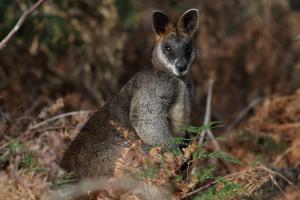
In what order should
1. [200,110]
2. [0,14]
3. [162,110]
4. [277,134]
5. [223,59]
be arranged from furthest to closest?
[223,59] < [200,110] < [0,14] < [277,134] < [162,110]

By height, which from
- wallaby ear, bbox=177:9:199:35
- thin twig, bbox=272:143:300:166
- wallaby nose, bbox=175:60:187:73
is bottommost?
thin twig, bbox=272:143:300:166

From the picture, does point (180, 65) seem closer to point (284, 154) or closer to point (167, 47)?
point (167, 47)

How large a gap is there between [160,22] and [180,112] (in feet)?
2.89

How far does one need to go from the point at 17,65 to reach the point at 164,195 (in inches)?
203

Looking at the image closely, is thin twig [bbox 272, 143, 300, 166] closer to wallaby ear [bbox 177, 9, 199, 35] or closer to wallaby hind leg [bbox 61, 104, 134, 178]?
wallaby ear [bbox 177, 9, 199, 35]

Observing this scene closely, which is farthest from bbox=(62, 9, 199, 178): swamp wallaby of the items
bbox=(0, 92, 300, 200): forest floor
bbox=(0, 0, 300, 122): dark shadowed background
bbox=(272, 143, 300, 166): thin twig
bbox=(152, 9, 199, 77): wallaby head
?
bbox=(0, 0, 300, 122): dark shadowed background

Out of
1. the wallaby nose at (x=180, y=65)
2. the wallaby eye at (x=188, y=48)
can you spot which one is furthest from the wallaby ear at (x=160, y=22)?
the wallaby nose at (x=180, y=65)

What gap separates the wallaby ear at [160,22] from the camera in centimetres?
602

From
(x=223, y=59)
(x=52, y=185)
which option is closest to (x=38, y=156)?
(x=52, y=185)

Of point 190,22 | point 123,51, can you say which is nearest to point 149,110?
point 190,22

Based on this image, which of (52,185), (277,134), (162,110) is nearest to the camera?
(52,185)

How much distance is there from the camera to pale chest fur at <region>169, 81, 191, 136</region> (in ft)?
19.3

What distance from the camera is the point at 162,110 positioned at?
5.81 meters

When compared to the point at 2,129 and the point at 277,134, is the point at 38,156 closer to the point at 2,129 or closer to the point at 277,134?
the point at 2,129
